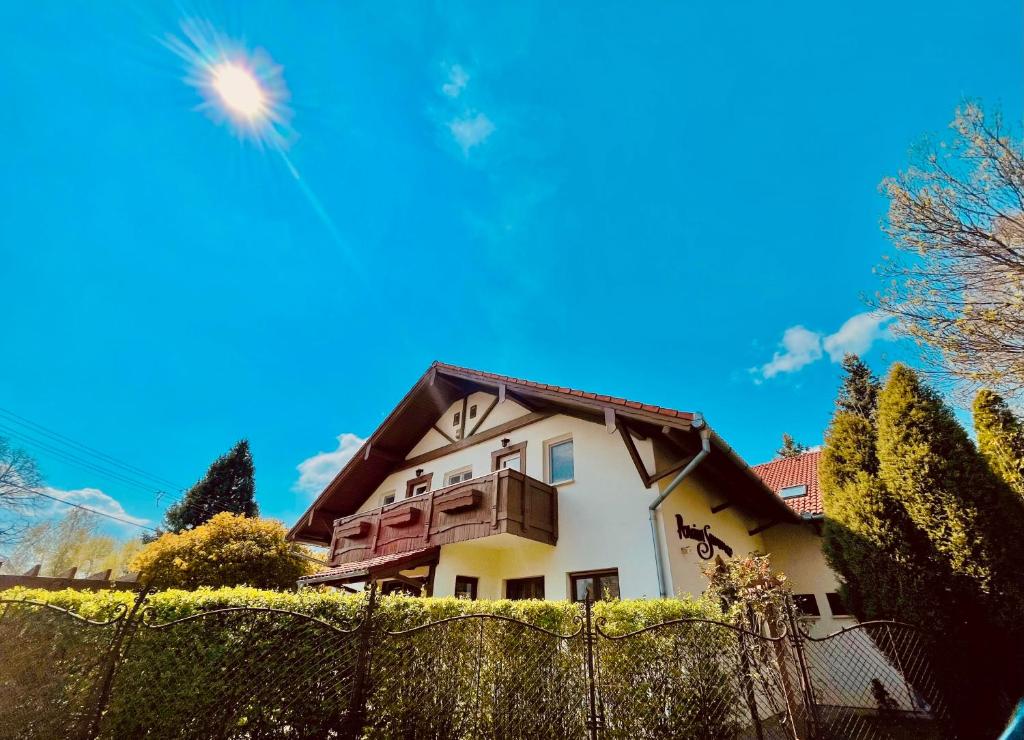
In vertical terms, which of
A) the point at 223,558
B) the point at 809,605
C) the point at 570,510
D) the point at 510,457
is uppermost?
the point at 510,457

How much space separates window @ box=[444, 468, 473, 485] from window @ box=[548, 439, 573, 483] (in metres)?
2.77

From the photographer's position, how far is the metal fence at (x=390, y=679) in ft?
13.2

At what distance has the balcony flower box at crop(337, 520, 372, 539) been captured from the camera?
1222 cm

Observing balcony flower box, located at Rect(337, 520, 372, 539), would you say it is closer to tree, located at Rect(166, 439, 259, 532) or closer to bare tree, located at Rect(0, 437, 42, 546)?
tree, located at Rect(166, 439, 259, 532)

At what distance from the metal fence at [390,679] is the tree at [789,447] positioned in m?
32.6

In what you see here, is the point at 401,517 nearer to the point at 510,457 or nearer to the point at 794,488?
the point at 510,457

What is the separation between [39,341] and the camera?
69.1 feet

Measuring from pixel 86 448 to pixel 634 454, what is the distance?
30145mm

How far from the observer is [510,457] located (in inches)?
A: 471

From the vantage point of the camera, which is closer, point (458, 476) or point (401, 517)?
point (401, 517)

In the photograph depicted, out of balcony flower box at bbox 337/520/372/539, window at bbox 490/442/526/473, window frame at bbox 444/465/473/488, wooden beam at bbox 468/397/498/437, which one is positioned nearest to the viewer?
window at bbox 490/442/526/473

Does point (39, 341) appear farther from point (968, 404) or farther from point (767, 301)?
point (968, 404)

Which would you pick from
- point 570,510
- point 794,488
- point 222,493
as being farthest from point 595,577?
point 222,493

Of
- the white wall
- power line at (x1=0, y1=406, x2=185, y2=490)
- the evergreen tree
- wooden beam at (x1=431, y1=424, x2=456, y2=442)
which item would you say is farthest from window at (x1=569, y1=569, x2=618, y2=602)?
power line at (x1=0, y1=406, x2=185, y2=490)
